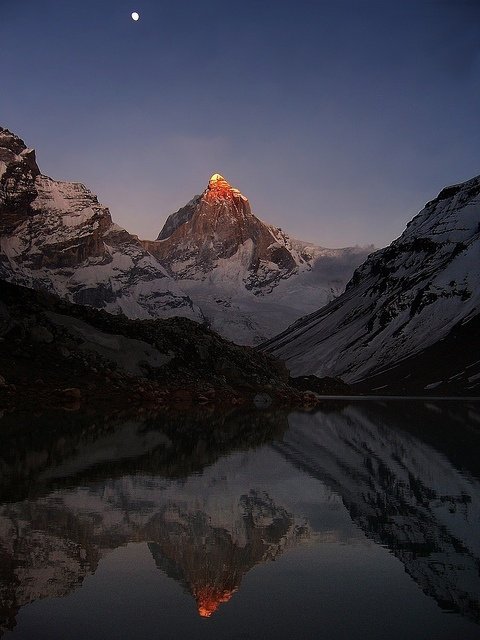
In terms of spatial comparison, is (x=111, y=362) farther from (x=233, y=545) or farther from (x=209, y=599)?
(x=209, y=599)

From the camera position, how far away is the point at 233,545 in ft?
43.8

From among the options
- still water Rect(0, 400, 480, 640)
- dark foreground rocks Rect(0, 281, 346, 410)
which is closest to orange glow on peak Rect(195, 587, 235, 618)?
still water Rect(0, 400, 480, 640)

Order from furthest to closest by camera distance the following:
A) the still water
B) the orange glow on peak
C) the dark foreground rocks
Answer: the dark foreground rocks → the orange glow on peak → the still water

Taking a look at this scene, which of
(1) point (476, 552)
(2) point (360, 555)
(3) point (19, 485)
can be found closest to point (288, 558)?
(2) point (360, 555)

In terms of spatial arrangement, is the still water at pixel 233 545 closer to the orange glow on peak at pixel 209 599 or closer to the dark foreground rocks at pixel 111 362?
the orange glow on peak at pixel 209 599

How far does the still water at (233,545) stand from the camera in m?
9.47

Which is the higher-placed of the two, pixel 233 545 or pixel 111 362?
pixel 111 362

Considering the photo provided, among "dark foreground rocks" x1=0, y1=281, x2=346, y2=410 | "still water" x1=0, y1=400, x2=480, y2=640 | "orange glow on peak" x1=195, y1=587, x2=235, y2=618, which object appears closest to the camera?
"still water" x1=0, y1=400, x2=480, y2=640

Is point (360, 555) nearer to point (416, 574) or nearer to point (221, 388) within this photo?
point (416, 574)

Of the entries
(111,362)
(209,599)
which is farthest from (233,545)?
(111,362)

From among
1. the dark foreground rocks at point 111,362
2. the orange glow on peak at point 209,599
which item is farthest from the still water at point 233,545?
the dark foreground rocks at point 111,362

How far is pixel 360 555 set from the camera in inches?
507

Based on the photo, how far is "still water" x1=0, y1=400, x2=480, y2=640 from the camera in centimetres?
947

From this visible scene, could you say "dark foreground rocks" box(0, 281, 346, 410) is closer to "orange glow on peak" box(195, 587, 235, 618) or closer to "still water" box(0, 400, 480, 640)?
"still water" box(0, 400, 480, 640)
